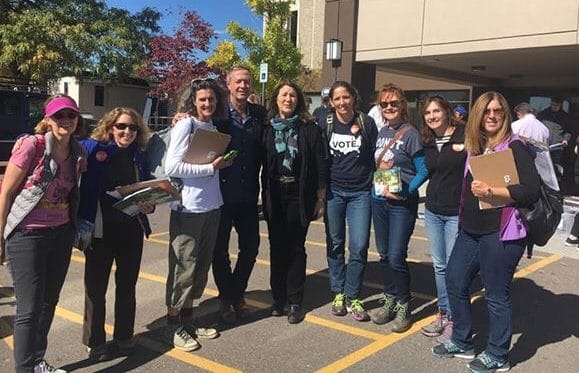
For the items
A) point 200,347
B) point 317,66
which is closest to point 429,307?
point 200,347

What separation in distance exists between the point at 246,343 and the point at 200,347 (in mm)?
345

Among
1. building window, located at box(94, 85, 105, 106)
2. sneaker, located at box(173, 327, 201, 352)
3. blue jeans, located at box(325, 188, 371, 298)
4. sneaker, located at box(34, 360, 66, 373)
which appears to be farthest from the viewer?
building window, located at box(94, 85, 105, 106)

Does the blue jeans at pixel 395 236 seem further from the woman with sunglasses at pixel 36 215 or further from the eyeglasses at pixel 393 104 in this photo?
the woman with sunglasses at pixel 36 215

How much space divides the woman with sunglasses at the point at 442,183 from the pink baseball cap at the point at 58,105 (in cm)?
251

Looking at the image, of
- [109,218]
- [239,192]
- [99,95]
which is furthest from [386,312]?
[99,95]

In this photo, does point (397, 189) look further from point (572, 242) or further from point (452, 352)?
point (572, 242)

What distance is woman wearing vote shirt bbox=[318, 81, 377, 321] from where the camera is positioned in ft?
15.3

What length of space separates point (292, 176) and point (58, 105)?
1908 mm

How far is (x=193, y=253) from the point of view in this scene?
411cm

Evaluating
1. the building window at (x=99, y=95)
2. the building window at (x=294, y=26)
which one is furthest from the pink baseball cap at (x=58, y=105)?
the building window at (x=99, y=95)

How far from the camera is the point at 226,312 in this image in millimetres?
4672

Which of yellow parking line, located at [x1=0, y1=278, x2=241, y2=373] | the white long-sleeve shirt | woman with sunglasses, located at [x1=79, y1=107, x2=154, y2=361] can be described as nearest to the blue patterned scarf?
the white long-sleeve shirt

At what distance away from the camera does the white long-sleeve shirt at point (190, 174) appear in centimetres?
392

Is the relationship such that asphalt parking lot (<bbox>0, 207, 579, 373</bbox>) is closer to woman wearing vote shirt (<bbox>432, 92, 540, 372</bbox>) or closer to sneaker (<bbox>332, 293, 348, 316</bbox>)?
sneaker (<bbox>332, 293, 348, 316</bbox>)
